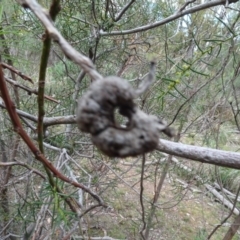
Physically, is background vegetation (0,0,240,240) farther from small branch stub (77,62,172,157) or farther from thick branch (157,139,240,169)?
small branch stub (77,62,172,157)

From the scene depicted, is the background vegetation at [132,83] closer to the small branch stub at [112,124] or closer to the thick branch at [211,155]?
the thick branch at [211,155]

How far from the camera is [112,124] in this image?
0.36ft

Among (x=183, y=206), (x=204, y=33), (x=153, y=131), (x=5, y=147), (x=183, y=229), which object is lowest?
(x=153, y=131)

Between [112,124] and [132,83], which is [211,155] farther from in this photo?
[132,83]

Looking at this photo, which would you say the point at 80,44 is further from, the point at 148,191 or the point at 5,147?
the point at 148,191

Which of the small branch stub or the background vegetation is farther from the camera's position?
the background vegetation

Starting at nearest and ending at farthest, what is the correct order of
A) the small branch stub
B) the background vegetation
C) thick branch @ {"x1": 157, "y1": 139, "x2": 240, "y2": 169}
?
the small branch stub < thick branch @ {"x1": 157, "y1": 139, "x2": 240, "y2": 169} < the background vegetation

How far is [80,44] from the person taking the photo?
859 mm

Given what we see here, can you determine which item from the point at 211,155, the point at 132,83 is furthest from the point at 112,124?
the point at 132,83

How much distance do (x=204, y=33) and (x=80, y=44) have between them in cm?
41

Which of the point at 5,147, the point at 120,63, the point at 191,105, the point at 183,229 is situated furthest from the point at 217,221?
the point at 5,147

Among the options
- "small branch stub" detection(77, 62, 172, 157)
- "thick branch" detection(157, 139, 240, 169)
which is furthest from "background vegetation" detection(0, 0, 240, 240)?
"small branch stub" detection(77, 62, 172, 157)

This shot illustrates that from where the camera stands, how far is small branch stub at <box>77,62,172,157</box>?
11 centimetres

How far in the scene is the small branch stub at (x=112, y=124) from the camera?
106 millimetres
